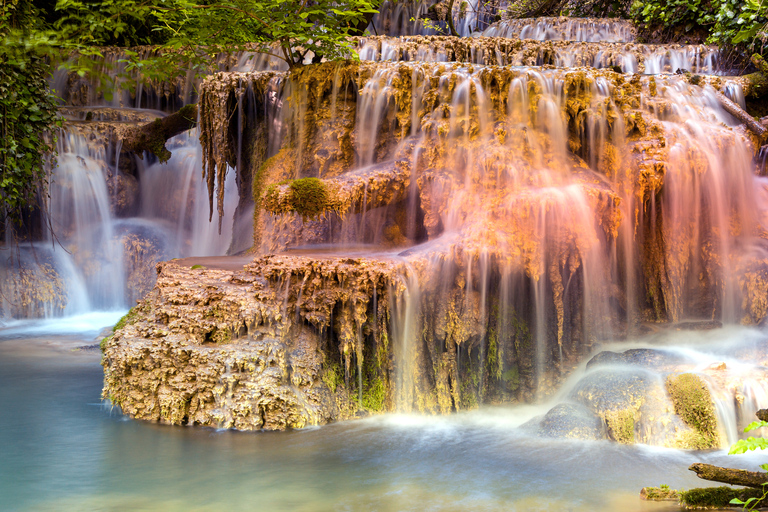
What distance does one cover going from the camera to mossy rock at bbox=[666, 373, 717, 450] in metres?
5.02

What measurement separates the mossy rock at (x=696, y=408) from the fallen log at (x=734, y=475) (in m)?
1.60

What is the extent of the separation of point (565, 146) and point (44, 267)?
8872 mm

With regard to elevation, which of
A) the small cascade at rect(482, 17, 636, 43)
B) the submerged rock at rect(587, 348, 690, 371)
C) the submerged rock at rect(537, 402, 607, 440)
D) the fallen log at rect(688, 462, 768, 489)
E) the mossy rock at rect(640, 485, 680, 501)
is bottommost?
the mossy rock at rect(640, 485, 680, 501)

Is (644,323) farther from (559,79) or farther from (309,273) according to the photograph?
(309,273)

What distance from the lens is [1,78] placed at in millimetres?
8539

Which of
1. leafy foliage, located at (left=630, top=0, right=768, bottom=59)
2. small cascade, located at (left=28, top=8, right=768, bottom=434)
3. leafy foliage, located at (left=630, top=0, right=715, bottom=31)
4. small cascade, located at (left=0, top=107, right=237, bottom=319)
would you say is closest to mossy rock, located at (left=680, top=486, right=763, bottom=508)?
small cascade, located at (left=28, top=8, right=768, bottom=434)

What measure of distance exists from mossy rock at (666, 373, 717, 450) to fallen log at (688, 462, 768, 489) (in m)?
1.60

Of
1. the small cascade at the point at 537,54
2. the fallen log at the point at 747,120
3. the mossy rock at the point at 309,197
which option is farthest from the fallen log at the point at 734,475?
the small cascade at the point at 537,54

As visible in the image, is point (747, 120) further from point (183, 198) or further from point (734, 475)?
point (183, 198)

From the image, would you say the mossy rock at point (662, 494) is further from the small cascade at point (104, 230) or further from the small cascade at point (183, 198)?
the small cascade at point (183, 198)

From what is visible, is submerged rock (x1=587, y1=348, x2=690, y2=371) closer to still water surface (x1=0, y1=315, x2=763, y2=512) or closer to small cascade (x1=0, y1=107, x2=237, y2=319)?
still water surface (x1=0, y1=315, x2=763, y2=512)

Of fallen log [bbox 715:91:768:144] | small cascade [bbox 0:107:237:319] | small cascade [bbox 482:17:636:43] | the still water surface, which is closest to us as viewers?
the still water surface

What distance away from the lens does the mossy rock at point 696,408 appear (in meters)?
5.02

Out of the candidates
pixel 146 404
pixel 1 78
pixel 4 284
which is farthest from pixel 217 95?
pixel 4 284
